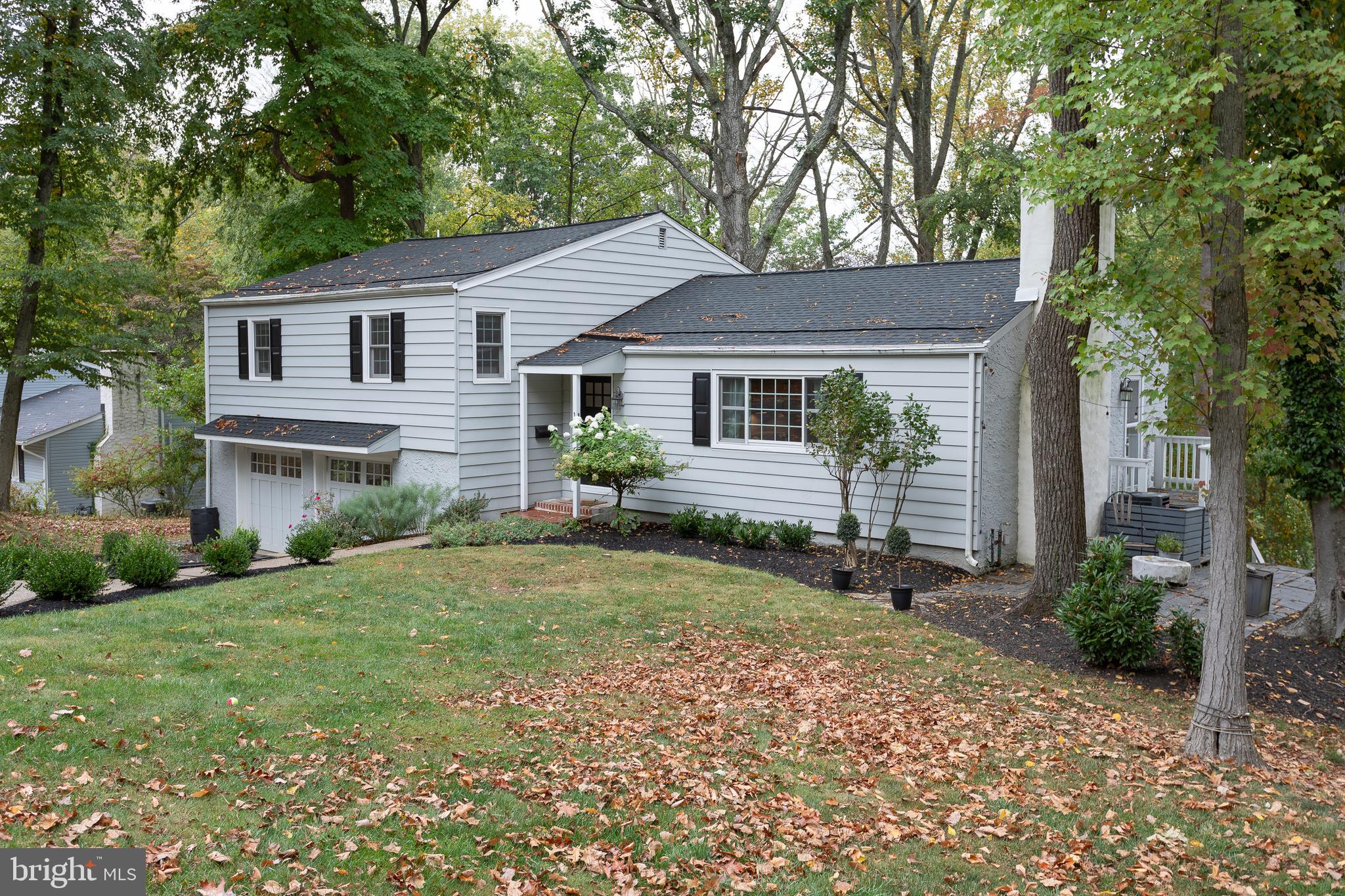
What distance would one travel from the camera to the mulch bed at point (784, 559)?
12125 millimetres

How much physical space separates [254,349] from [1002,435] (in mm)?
15153

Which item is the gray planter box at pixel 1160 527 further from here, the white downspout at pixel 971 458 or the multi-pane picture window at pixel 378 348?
the multi-pane picture window at pixel 378 348

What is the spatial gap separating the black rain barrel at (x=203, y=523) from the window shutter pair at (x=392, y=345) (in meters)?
4.51

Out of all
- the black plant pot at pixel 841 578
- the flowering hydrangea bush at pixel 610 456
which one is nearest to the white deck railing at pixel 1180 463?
the black plant pot at pixel 841 578

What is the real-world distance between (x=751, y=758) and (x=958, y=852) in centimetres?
158

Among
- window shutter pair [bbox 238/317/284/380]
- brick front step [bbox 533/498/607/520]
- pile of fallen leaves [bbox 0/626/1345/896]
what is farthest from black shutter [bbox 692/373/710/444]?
window shutter pair [bbox 238/317/284/380]

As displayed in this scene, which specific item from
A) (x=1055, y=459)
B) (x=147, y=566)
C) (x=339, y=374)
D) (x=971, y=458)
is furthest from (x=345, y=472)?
(x=1055, y=459)

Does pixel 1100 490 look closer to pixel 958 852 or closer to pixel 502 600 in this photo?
pixel 502 600

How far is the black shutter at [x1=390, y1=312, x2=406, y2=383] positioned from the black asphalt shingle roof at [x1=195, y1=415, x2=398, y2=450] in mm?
986

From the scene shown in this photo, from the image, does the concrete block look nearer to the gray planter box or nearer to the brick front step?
the gray planter box

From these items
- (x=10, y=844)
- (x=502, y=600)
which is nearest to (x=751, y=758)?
(x=10, y=844)

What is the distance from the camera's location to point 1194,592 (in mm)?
11500

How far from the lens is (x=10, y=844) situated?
14.2 feet
